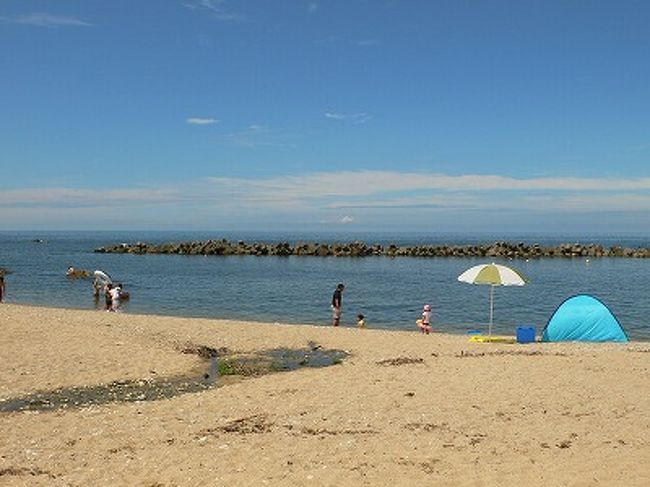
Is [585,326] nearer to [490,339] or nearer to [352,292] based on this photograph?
[490,339]

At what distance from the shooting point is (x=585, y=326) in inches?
967

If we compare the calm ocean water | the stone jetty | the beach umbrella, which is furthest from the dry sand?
the stone jetty

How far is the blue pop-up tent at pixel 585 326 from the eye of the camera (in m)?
24.4

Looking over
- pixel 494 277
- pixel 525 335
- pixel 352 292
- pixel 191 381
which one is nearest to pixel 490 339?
pixel 525 335

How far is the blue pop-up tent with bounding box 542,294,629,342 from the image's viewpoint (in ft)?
80.1

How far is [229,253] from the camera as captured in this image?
4070 inches

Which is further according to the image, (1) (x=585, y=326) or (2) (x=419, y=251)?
(2) (x=419, y=251)

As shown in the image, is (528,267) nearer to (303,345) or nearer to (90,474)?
(303,345)

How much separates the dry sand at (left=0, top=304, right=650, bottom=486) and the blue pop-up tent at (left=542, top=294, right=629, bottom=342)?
3.25m

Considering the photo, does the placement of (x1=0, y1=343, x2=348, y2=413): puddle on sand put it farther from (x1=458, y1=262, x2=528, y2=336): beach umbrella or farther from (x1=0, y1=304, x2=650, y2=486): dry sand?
(x1=458, y1=262, x2=528, y2=336): beach umbrella

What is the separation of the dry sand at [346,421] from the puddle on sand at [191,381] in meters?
0.46

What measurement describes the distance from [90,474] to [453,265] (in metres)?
73.8

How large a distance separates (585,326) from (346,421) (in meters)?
15.7

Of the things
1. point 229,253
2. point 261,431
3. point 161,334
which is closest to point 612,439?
point 261,431
